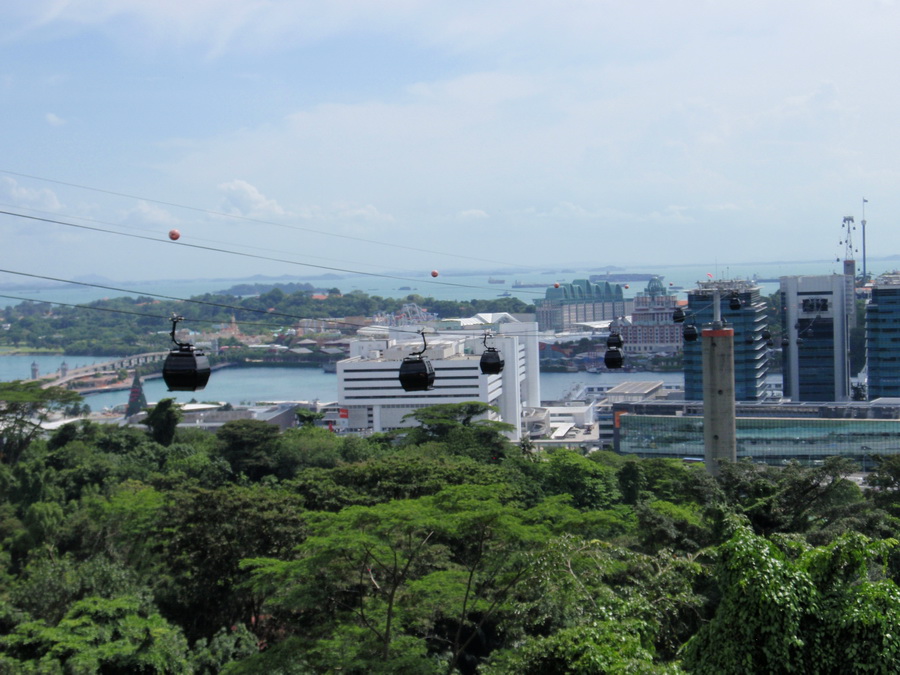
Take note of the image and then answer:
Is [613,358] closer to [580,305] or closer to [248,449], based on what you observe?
[248,449]

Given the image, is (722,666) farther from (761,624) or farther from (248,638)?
(248,638)

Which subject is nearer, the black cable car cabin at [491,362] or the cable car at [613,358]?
the black cable car cabin at [491,362]

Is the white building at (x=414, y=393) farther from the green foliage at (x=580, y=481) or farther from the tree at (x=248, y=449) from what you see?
the green foliage at (x=580, y=481)

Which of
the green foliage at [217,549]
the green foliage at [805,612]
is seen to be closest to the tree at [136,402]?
the green foliage at [217,549]

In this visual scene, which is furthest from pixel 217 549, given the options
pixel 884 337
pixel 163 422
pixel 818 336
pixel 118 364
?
pixel 118 364

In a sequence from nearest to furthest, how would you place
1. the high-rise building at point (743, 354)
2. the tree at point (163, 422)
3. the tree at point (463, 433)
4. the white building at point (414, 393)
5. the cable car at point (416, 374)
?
the cable car at point (416, 374)
the tree at point (463, 433)
the tree at point (163, 422)
the high-rise building at point (743, 354)
the white building at point (414, 393)

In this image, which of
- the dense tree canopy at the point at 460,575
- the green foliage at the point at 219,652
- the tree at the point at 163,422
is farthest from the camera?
the tree at the point at 163,422

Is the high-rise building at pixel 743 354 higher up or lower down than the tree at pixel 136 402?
higher up
